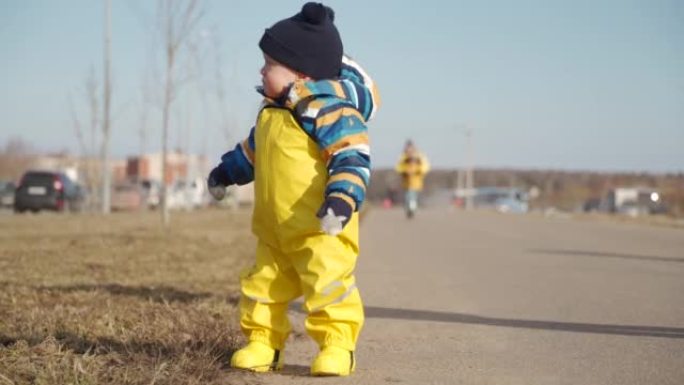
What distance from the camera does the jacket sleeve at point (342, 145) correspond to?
14.7 feet

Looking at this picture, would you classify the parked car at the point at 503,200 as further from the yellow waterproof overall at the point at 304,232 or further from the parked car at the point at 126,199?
the yellow waterproof overall at the point at 304,232

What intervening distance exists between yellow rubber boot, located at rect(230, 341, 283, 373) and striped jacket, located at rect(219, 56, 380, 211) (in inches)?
34.2

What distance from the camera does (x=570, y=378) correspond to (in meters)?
4.82

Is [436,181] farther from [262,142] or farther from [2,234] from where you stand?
[262,142]

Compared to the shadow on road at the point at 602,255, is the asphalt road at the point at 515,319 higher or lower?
lower

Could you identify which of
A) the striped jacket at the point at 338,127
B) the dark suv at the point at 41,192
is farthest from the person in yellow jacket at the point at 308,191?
the dark suv at the point at 41,192

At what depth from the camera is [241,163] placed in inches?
202

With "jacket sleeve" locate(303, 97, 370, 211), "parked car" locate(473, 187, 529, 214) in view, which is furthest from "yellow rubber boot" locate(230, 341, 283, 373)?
"parked car" locate(473, 187, 529, 214)

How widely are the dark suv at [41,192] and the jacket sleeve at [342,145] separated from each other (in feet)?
96.3

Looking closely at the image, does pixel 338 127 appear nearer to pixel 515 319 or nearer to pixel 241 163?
pixel 241 163

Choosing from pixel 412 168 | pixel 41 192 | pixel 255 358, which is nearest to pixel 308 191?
pixel 255 358

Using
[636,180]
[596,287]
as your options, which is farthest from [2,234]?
[636,180]

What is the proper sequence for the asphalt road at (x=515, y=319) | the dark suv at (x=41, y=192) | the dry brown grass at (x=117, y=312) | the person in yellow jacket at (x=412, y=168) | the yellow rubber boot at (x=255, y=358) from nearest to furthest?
the dry brown grass at (x=117, y=312) < the yellow rubber boot at (x=255, y=358) < the asphalt road at (x=515, y=319) < the person in yellow jacket at (x=412, y=168) < the dark suv at (x=41, y=192)

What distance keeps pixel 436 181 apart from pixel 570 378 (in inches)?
4905
